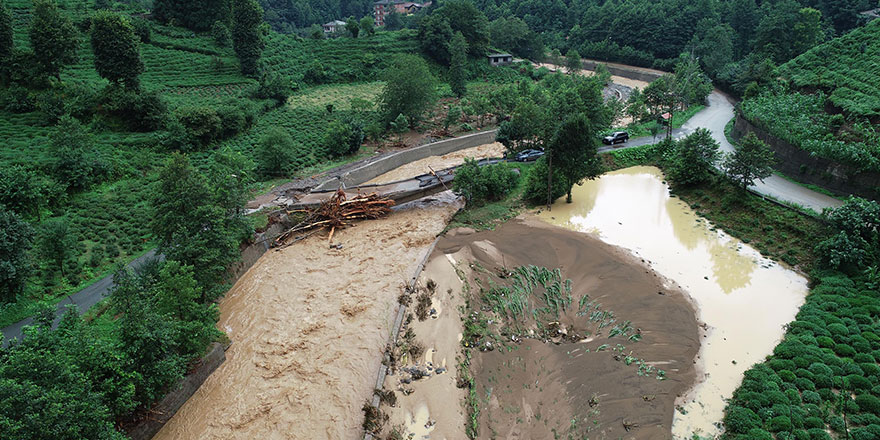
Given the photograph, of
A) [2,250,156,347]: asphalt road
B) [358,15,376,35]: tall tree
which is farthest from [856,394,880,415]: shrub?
[358,15,376,35]: tall tree

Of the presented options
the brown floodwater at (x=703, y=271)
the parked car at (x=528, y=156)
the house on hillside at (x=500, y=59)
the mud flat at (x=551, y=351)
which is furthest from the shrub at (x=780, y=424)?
the house on hillside at (x=500, y=59)

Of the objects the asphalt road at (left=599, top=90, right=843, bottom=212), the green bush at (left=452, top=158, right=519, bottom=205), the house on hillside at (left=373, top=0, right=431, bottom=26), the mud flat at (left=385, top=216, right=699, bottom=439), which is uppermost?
the house on hillside at (left=373, top=0, right=431, bottom=26)

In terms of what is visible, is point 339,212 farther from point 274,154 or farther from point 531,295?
point 531,295

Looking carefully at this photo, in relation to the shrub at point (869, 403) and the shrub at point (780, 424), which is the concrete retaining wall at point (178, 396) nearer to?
the shrub at point (780, 424)

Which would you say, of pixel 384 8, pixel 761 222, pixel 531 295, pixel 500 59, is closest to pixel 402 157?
pixel 531 295

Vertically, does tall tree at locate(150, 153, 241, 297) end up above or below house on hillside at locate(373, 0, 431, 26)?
below

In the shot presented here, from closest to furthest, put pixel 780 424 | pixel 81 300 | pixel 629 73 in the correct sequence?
pixel 780 424
pixel 81 300
pixel 629 73

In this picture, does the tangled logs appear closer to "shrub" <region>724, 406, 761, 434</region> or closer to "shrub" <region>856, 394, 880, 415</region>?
"shrub" <region>724, 406, 761, 434</region>
